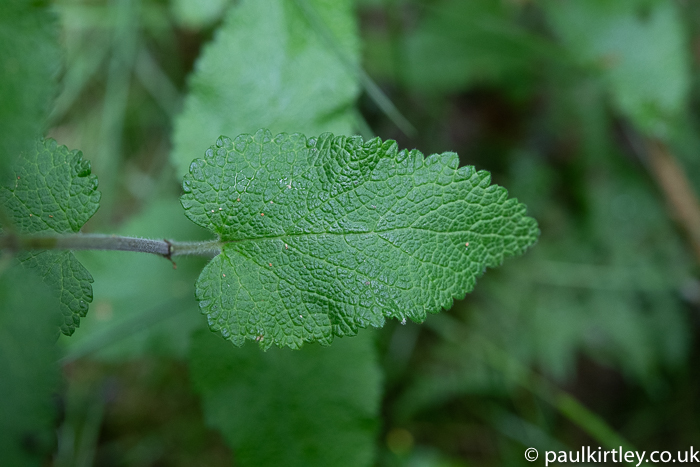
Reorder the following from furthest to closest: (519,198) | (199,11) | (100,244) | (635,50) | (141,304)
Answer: (519,198) < (635,50) < (199,11) < (141,304) < (100,244)

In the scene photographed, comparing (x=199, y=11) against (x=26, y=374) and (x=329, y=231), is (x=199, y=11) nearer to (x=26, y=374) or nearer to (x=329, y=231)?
(x=329, y=231)

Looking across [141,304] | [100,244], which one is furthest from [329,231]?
[141,304]

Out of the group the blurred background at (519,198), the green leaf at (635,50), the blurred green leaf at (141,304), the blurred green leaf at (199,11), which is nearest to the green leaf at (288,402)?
the blurred green leaf at (141,304)

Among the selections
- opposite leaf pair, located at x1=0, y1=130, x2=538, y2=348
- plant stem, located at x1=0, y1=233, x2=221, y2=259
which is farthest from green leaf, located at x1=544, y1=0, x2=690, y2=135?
plant stem, located at x1=0, y1=233, x2=221, y2=259

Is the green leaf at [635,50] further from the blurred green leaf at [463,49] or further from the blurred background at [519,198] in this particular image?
the blurred green leaf at [463,49]

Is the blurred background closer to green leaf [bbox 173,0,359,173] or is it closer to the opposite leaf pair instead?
green leaf [bbox 173,0,359,173]
